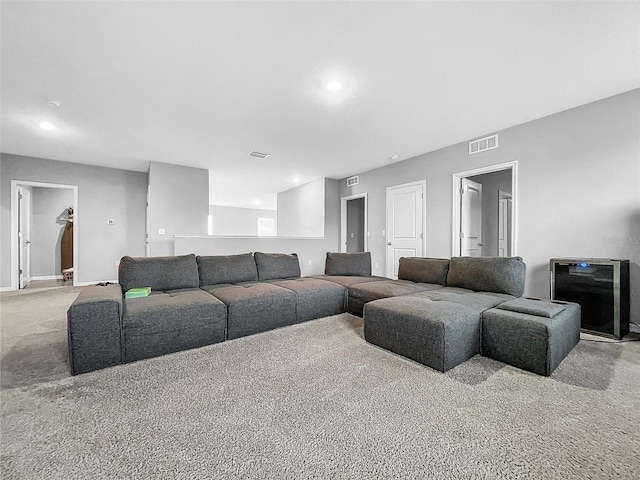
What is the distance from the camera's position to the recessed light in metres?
2.84

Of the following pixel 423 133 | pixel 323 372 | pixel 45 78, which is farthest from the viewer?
pixel 423 133

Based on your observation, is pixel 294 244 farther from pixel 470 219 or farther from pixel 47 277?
pixel 47 277

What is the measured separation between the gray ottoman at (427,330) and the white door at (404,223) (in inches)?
119

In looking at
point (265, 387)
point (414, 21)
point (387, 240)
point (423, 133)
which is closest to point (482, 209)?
point (387, 240)

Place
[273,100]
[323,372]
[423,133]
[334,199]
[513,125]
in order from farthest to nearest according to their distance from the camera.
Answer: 1. [334,199]
2. [423,133]
3. [513,125]
4. [273,100]
5. [323,372]

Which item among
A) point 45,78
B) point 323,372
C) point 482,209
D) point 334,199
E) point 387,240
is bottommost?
point 323,372

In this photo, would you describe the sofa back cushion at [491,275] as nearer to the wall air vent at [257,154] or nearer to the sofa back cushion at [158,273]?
the sofa back cushion at [158,273]

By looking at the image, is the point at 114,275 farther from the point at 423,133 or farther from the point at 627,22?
the point at 627,22

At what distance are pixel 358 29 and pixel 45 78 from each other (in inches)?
123

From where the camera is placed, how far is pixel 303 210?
7.98 meters

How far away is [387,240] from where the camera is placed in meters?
5.93

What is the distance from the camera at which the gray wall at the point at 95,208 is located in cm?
527

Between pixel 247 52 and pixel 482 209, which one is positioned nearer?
pixel 247 52

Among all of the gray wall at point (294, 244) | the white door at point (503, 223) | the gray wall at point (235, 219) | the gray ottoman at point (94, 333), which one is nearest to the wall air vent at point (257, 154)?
the gray wall at point (294, 244)
